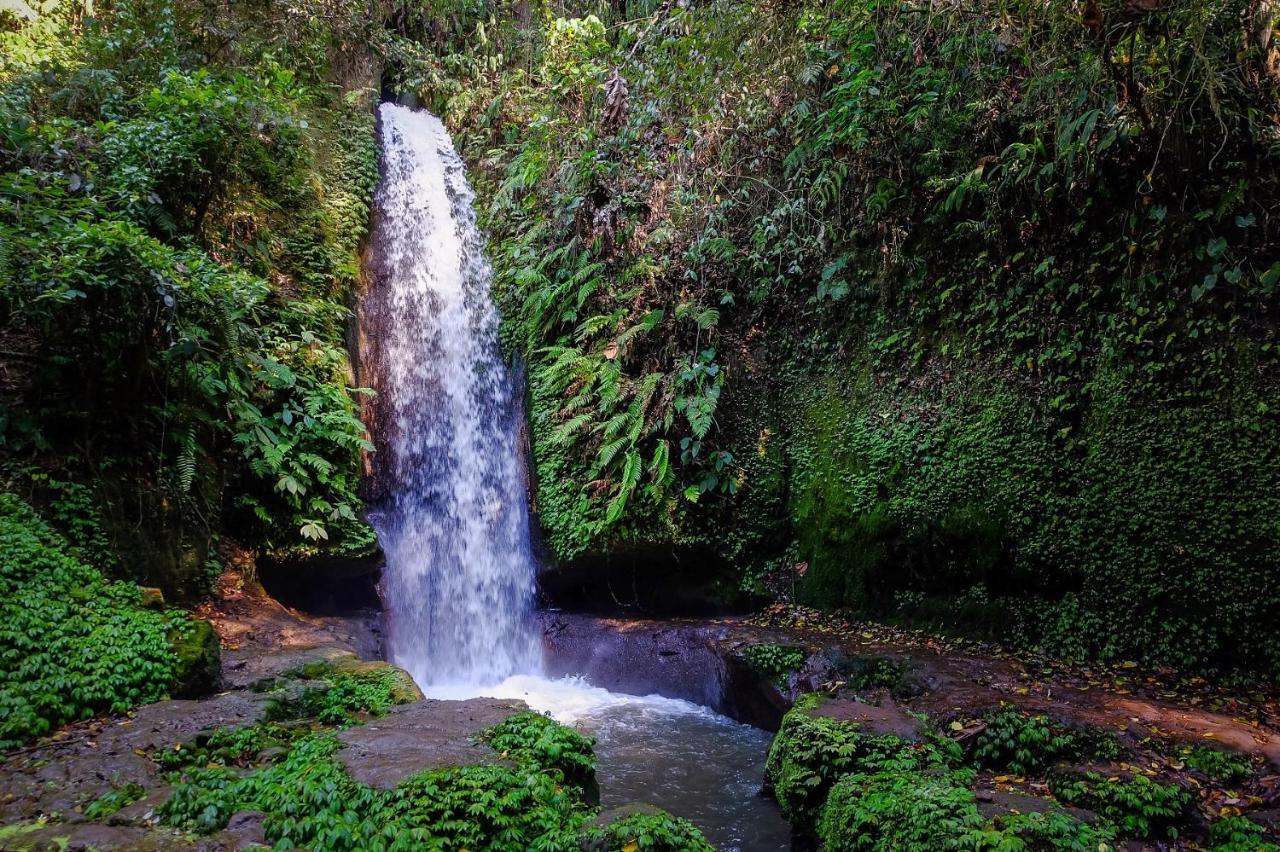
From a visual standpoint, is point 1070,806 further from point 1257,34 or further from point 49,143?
point 49,143

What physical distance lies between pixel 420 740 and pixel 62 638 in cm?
268

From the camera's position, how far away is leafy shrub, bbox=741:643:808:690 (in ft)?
22.0

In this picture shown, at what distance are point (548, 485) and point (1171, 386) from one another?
684 cm

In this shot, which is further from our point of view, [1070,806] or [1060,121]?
[1060,121]

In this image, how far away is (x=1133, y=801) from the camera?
3.99 metres

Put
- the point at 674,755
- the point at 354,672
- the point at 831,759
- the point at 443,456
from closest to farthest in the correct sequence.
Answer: the point at 831,759, the point at 354,672, the point at 674,755, the point at 443,456

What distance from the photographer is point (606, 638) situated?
8367mm

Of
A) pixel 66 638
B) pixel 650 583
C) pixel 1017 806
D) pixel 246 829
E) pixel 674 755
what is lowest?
pixel 674 755

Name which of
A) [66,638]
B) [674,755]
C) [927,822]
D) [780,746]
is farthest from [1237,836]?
[66,638]

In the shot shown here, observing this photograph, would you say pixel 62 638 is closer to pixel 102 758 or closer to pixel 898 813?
pixel 102 758

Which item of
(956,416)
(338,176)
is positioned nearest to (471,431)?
(338,176)

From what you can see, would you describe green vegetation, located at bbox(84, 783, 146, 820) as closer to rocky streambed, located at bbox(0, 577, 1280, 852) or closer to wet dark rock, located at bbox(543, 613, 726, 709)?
rocky streambed, located at bbox(0, 577, 1280, 852)

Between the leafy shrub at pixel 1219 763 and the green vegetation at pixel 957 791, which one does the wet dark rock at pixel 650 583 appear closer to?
the green vegetation at pixel 957 791

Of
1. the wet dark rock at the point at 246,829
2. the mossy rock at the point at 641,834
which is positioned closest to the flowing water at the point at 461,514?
the mossy rock at the point at 641,834
